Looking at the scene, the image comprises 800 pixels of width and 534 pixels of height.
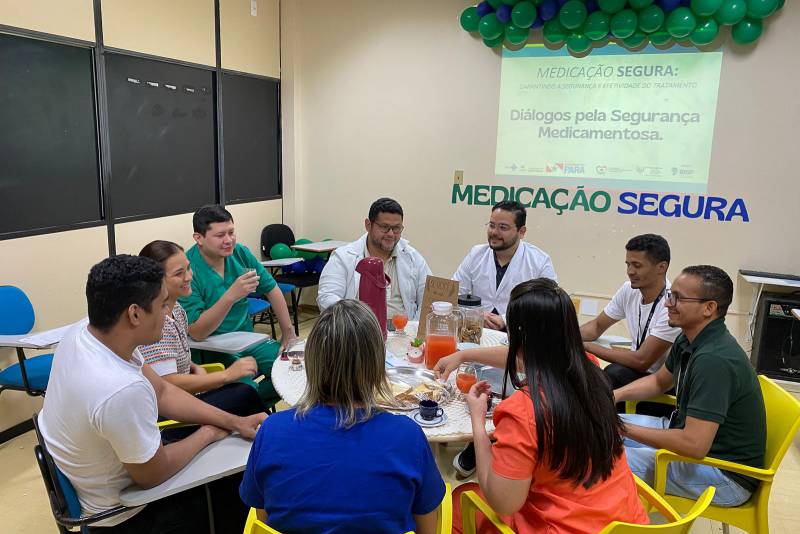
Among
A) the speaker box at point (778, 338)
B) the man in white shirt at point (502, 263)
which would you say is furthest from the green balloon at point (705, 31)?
the man in white shirt at point (502, 263)

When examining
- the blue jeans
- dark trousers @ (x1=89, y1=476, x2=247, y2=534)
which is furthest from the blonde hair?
the blue jeans

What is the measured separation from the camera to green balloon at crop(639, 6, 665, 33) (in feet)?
12.9

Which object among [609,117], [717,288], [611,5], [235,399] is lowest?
[235,399]

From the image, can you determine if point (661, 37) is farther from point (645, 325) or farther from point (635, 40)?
point (645, 325)

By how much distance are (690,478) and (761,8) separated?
336cm

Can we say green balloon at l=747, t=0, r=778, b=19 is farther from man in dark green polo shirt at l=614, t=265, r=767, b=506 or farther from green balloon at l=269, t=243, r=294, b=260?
green balloon at l=269, t=243, r=294, b=260

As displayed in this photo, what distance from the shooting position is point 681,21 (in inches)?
153

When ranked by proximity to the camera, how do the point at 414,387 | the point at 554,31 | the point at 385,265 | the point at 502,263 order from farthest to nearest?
the point at 554,31, the point at 502,263, the point at 385,265, the point at 414,387

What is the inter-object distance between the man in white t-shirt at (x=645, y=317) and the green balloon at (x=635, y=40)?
2.08 m

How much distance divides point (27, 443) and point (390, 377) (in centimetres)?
229

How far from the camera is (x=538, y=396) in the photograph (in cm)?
138

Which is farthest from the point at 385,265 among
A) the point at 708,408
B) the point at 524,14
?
the point at 524,14

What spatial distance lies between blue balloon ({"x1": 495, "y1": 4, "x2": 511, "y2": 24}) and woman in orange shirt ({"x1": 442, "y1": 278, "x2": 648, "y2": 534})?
350 centimetres

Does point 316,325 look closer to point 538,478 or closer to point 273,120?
point 538,478
